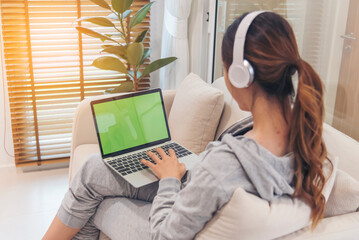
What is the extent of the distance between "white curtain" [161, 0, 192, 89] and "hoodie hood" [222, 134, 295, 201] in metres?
1.73

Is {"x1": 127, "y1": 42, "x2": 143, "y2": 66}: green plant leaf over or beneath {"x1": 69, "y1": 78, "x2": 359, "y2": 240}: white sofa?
over

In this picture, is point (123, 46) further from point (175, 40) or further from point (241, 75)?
point (241, 75)

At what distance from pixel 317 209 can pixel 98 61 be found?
70.2 inches

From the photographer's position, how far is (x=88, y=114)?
7.21 ft

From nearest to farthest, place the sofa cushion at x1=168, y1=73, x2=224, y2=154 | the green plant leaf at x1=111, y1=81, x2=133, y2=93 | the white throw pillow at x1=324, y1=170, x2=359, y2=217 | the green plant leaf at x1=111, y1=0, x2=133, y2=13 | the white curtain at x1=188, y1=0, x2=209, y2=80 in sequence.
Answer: the white throw pillow at x1=324, y1=170, x2=359, y2=217
the sofa cushion at x1=168, y1=73, x2=224, y2=154
the green plant leaf at x1=111, y1=0, x2=133, y2=13
the green plant leaf at x1=111, y1=81, x2=133, y2=93
the white curtain at x1=188, y1=0, x2=209, y2=80

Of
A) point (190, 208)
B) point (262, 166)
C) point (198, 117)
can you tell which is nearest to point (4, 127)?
point (198, 117)

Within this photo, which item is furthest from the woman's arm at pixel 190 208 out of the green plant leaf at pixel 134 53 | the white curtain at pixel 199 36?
the white curtain at pixel 199 36

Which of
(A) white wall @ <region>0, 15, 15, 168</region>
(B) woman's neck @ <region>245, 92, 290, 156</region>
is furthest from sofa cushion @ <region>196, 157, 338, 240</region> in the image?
(A) white wall @ <region>0, 15, 15, 168</region>

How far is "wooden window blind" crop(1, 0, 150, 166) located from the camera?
2611mm

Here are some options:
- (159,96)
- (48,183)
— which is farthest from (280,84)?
(48,183)

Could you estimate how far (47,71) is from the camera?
274 cm

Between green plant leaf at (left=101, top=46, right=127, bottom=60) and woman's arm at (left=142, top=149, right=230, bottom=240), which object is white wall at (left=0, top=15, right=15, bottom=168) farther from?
woman's arm at (left=142, top=149, right=230, bottom=240)

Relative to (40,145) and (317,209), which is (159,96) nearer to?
(317,209)

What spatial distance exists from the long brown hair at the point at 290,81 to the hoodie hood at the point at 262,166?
34 mm
